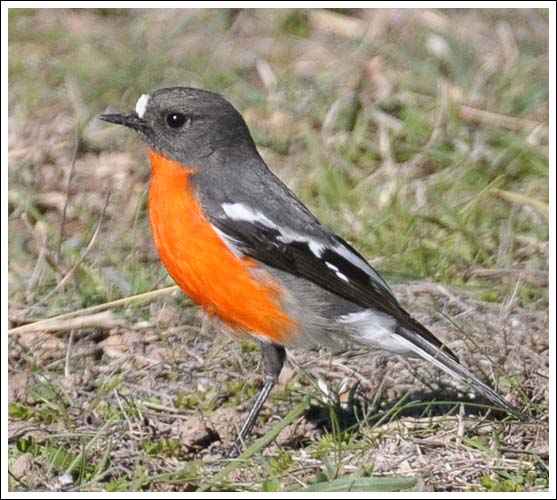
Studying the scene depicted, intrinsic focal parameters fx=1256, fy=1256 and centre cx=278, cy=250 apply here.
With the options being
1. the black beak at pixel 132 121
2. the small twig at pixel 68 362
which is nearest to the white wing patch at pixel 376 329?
the black beak at pixel 132 121

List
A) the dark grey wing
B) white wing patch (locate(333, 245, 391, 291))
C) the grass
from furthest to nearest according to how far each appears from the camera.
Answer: white wing patch (locate(333, 245, 391, 291)) → the dark grey wing → the grass

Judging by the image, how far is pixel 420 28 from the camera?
10.8 m

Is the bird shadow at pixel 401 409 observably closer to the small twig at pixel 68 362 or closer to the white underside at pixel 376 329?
the white underside at pixel 376 329

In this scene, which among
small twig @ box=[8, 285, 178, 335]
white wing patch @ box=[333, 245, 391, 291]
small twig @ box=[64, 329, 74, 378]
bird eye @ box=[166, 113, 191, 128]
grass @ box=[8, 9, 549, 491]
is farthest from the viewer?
small twig @ box=[8, 285, 178, 335]

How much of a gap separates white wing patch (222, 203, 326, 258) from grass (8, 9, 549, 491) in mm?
719

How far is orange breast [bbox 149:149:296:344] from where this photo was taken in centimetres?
618

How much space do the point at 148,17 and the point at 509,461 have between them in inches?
256

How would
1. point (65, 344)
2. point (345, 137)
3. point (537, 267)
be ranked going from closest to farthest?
point (65, 344) → point (537, 267) → point (345, 137)

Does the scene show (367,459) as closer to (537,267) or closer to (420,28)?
(537,267)

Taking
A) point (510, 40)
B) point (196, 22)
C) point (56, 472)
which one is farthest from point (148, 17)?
point (56, 472)

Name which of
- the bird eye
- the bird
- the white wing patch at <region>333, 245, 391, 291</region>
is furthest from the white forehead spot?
the white wing patch at <region>333, 245, 391, 291</region>

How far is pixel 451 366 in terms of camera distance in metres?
6.35

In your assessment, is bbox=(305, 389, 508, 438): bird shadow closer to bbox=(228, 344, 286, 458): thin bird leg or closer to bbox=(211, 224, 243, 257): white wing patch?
bbox=(228, 344, 286, 458): thin bird leg

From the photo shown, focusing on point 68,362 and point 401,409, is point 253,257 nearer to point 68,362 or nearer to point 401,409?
point 401,409
